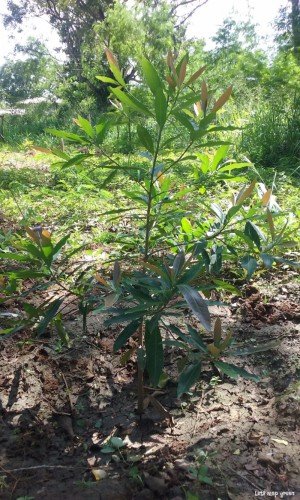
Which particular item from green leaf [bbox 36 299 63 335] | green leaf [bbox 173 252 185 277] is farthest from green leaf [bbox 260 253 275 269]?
green leaf [bbox 36 299 63 335]

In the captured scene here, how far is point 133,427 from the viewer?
54.9 inches

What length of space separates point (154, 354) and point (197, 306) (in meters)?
0.32

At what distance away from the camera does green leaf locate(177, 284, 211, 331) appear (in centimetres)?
87

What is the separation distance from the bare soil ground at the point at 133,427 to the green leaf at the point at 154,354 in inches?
11.0

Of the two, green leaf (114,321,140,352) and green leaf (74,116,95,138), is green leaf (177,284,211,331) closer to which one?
green leaf (114,321,140,352)

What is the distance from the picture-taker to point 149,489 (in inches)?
44.3

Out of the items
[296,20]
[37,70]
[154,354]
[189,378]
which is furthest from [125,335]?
[37,70]

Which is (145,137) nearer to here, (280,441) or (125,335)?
(125,335)

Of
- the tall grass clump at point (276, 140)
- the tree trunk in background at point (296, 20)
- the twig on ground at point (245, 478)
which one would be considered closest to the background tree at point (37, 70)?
the tree trunk in background at point (296, 20)

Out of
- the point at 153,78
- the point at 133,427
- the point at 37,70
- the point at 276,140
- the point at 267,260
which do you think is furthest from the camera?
the point at 37,70

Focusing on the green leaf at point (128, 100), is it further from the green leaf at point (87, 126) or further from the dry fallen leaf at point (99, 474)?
the dry fallen leaf at point (99, 474)

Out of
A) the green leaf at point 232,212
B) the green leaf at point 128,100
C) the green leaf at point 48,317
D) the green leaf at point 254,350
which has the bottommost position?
the green leaf at point 254,350

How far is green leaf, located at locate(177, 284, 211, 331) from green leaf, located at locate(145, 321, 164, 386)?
10.1 inches

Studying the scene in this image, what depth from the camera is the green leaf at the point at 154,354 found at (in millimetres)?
1147
